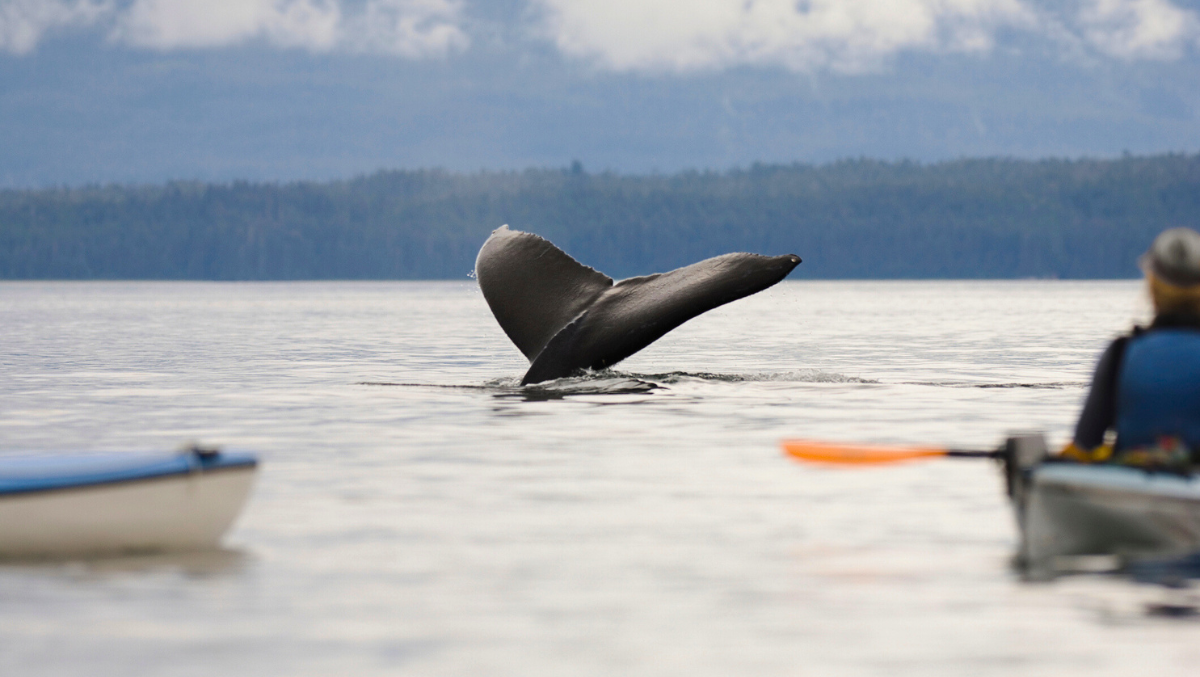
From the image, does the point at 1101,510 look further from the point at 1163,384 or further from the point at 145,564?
the point at 145,564

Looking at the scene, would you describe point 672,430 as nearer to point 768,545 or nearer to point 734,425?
point 734,425

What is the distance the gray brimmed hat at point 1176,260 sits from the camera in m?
10.2

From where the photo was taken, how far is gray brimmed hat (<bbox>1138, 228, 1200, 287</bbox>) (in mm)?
10172

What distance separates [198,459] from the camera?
10.7 meters

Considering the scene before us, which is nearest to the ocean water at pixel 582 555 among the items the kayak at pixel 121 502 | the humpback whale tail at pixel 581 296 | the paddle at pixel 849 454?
the kayak at pixel 121 502

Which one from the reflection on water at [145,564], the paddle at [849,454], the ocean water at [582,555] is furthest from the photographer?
the paddle at [849,454]

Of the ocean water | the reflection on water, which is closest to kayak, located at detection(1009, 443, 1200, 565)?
the ocean water

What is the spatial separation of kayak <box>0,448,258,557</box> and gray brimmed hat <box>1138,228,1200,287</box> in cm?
580

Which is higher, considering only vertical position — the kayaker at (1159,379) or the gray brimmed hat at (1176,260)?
the gray brimmed hat at (1176,260)

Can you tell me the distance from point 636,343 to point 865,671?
12806 mm

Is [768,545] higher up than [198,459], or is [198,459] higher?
[198,459]

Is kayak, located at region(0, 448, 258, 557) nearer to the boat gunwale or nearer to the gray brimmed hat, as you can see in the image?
the boat gunwale

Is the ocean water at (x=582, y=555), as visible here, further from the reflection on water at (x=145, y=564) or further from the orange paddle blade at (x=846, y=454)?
the orange paddle blade at (x=846, y=454)

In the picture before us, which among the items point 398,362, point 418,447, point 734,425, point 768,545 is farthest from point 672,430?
point 398,362
